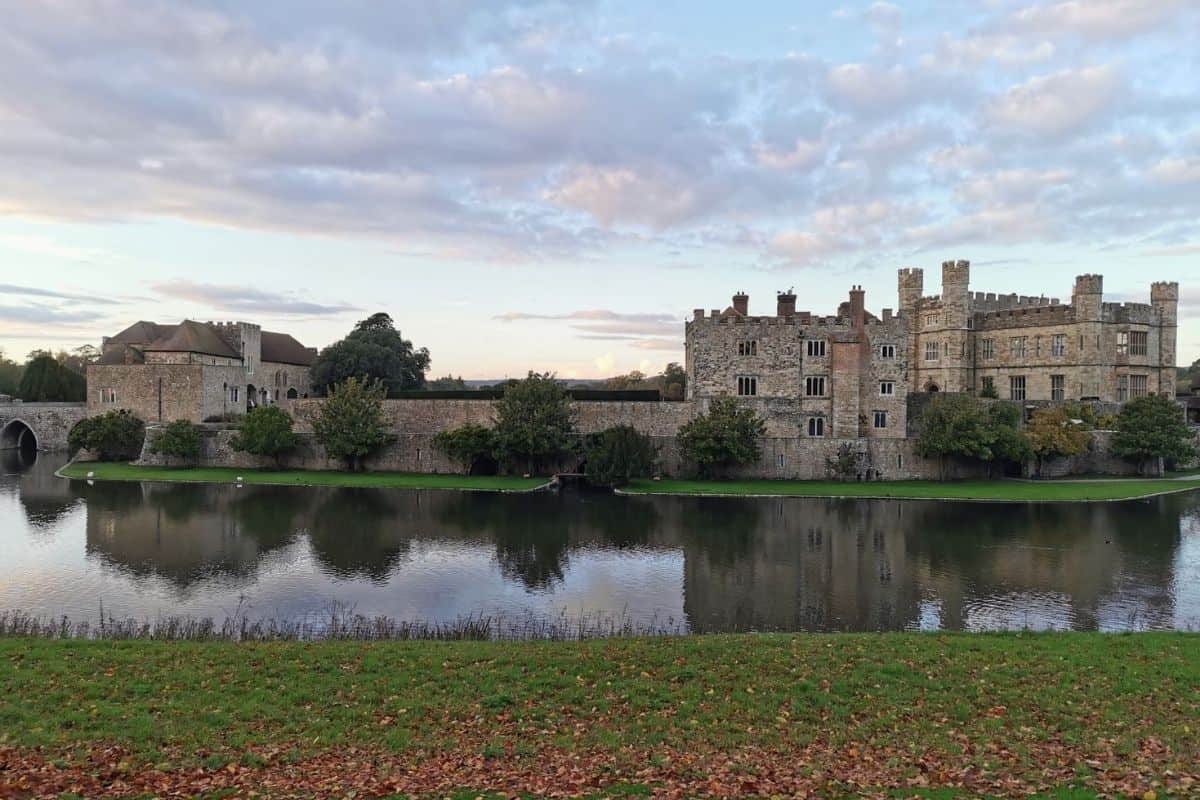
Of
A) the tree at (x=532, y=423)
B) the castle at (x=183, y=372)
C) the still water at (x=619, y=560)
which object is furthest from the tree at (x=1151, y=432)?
the castle at (x=183, y=372)

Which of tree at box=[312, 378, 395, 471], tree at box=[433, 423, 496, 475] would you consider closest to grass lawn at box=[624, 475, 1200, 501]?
tree at box=[433, 423, 496, 475]

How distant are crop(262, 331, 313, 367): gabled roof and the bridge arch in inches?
721

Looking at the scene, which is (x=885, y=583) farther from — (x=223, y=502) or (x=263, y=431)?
(x=263, y=431)

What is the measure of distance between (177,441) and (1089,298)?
182 ft

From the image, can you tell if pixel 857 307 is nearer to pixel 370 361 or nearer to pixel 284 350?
pixel 370 361

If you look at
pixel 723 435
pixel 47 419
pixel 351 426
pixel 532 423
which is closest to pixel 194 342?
pixel 47 419

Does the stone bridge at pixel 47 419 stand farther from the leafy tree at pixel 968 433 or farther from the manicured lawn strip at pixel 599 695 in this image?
the leafy tree at pixel 968 433

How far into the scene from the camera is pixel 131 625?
626 inches

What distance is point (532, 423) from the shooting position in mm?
41875

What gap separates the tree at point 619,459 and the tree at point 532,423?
2.46m

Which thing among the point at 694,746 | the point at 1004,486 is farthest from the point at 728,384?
the point at 694,746

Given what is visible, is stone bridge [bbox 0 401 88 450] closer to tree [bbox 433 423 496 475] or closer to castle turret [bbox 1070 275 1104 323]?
tree [bbox 433 423 496 475]

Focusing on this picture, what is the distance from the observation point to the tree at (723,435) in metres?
40.3

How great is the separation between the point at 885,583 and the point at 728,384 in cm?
2341
